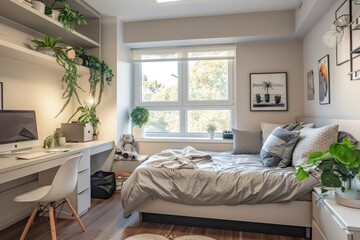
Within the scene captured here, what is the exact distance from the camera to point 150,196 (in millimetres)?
2438

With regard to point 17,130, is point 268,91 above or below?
above

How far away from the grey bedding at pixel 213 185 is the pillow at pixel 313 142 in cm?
16

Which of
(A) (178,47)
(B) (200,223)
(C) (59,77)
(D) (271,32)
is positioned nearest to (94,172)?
(C) (59,77)

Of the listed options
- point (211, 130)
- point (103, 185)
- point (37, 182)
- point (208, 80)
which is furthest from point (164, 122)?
point (37, 182)

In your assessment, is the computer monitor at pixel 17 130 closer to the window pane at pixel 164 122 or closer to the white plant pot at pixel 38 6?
the white plant pot at pixel 38 6

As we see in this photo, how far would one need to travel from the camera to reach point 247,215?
229 cm

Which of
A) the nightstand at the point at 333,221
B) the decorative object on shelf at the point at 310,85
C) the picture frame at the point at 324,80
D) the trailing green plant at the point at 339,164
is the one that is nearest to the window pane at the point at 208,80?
the decorative object on shelf at the point at 310,85

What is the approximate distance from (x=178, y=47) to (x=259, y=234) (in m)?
3.03

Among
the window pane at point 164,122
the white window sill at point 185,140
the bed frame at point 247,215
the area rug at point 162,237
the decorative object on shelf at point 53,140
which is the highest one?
the window pane at point 164,122

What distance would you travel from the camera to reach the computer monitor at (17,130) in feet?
7.40

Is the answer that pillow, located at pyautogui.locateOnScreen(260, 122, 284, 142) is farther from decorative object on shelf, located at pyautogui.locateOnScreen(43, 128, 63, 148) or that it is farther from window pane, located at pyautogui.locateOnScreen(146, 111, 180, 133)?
decorative object on shelf, located at pyautogui.locateOnScreen(43, 128, 63, 148)

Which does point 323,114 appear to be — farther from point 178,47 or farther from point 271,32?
point 178,47

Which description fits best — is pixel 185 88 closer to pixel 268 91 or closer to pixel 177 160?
pixel 268 91

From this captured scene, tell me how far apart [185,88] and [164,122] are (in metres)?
0.71
